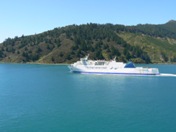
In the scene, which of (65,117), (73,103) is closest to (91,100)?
(73,103)

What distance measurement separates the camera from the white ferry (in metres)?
145

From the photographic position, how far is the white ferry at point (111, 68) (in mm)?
144750

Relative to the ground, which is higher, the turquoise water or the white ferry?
the white ferry

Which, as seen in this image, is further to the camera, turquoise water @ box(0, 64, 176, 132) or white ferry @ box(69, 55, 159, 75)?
white ferry @ box(69, 55, 159, 75)

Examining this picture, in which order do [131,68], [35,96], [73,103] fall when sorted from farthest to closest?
[131,68] → [35,96] → [73,103]

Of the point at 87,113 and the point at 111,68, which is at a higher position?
the point at 111,68

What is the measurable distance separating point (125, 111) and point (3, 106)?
86.4 ft

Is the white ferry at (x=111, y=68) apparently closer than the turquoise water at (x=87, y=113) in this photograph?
No

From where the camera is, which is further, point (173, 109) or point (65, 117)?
point (173, 109)

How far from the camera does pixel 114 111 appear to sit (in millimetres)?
58344

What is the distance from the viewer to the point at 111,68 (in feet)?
488

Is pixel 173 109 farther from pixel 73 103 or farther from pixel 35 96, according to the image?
pixel 35 96

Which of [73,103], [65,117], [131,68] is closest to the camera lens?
[65,117]

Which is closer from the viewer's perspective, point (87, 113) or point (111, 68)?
point (87, 113)
